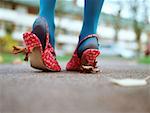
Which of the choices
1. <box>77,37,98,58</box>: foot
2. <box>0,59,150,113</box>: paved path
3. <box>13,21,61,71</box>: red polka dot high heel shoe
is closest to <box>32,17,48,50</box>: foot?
<box>13,21,61,71</box>: red polka dot high heel shoe

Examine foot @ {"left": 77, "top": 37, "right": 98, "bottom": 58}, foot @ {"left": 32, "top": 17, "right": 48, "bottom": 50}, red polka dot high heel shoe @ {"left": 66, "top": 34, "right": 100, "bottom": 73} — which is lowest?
red polka dot high heel shoe @ {"left": 66, "top": 34, "right": 100, "bottom": 73}

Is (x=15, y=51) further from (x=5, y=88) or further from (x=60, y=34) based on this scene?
(x=60, y=34)

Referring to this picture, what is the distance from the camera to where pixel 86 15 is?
6.11ft

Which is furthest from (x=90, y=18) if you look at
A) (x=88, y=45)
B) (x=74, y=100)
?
(x=74, y=100)

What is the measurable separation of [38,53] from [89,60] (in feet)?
0.77

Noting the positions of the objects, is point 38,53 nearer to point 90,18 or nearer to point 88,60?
point 88,60

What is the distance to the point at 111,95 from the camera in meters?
0.98

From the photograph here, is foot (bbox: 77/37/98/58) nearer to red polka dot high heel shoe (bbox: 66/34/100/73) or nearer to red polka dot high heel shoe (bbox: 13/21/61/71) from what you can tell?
red polka dot high heel shoe (bbox: 66/34/100/73)

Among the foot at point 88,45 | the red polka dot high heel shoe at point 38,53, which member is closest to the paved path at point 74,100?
the red polka dot high heel shoe at point 38,53

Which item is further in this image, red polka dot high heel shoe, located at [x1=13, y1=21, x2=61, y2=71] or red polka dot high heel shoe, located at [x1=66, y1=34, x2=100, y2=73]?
red polka dot high heel shoe, located at [x1=66, y1=34, x2=100, y2=73]

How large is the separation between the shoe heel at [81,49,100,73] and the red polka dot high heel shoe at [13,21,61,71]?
0.14 m

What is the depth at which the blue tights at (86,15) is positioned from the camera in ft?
6.00

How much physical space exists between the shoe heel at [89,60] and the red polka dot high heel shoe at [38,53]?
0.14m

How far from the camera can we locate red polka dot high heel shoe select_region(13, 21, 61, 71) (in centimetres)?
165
